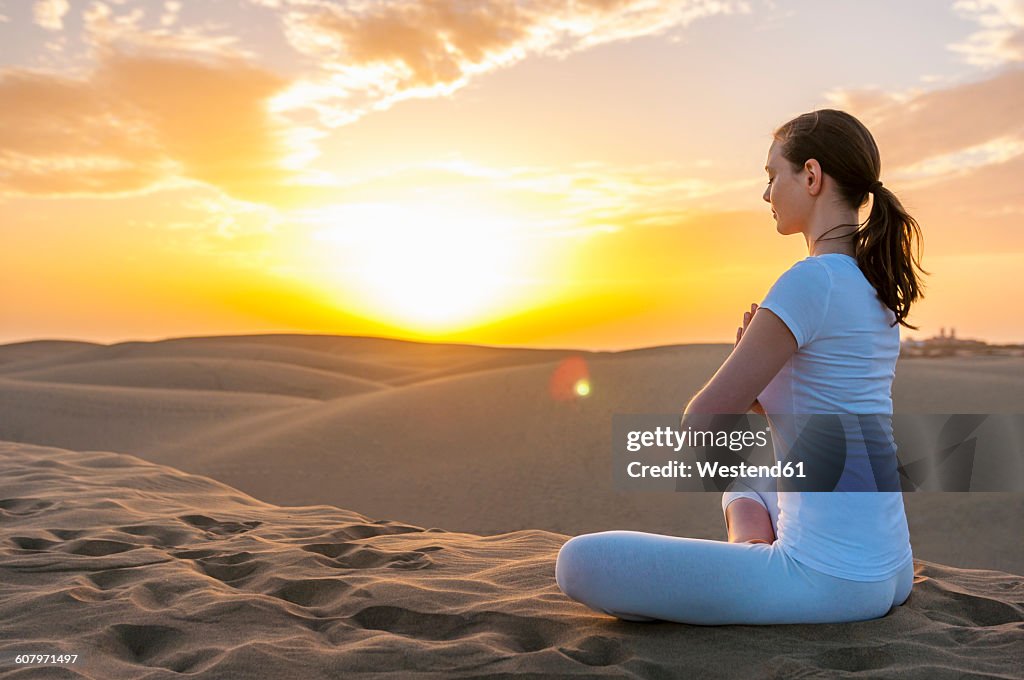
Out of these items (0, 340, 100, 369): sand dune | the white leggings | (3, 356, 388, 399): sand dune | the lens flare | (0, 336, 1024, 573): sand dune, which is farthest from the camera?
(0, 340, 100, 369): sand dune

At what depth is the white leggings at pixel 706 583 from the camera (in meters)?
2.37

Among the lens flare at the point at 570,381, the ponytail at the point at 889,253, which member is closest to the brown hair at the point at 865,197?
the ponytail at the point at 889,253

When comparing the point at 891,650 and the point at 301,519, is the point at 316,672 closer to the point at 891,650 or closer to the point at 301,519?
the point at 891,650

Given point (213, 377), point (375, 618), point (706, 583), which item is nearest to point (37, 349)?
point (213, 377)

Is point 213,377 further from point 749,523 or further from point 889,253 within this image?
point 889,253

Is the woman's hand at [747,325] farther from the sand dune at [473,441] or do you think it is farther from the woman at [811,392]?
the sand dune at [473,441]

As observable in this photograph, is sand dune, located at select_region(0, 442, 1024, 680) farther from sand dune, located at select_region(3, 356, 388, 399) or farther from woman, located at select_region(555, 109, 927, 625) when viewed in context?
sand dune, located at select_region(3, 356, 388, 399)

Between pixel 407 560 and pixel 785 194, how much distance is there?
2312 millimetres

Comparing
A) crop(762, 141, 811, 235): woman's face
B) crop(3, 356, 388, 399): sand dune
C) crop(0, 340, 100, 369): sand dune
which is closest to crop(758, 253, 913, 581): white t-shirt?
crop(762, 141, 811, 235): woman's face

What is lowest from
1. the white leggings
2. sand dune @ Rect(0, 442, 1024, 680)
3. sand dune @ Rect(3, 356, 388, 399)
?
sand dune @ Rect(0, 442, 1024, 680)

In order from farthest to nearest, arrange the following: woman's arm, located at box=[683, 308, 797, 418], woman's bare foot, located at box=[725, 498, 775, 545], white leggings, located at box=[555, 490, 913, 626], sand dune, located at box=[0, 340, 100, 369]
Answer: sand dune, located at box=[0, 340, 100, 369] < woman's bare foot, located at box=[725, 498, 775, 545] < white leggings, located at box=[555, 490, 913, 626] < woman's arm, located at box=[683, 308, 797, 418]

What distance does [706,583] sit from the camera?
2.38 m

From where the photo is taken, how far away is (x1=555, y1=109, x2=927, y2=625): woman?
2256 mm

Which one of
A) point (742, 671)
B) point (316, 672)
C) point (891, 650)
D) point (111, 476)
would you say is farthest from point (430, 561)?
point (111, 476)
